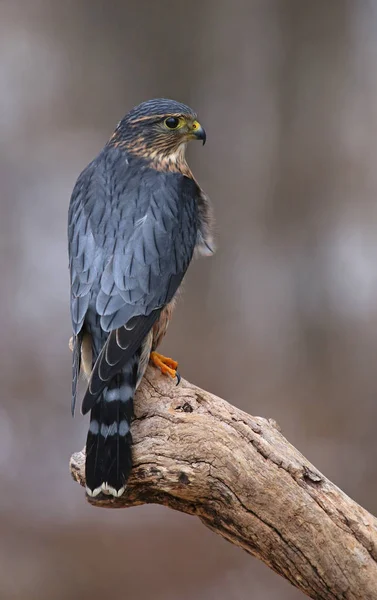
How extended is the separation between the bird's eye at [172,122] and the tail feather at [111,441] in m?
1.09

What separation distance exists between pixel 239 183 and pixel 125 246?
12.2ft

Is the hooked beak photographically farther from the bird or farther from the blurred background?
the blurred background

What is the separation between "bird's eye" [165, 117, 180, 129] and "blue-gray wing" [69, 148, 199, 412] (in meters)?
0.18

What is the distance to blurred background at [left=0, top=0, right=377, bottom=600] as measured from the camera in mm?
6320

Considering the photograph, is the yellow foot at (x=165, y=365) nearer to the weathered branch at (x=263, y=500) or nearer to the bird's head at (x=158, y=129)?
the weathered branch at (x=263, y=500)

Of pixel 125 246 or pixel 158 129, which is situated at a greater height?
pixel 158 129

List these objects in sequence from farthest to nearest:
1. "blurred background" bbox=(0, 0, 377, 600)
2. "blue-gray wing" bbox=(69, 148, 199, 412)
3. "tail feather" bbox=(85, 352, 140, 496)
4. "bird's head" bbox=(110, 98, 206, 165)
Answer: "blurred background" bbox=(0, 0, 377, 600) < "bird's head" bbox=(110, 98, 206, 165) < "blue-gray wing" bbox=(69, 148, 199, 412) < "tail feather" bbox=(85, 352, 140, 496)

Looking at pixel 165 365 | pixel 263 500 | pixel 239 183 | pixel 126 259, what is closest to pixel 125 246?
pixel 126 259

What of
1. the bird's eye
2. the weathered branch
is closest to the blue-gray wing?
the bird's eye

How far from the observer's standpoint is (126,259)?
9.57ft

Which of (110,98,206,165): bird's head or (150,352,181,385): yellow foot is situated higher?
(110,98,206,165): bird's head

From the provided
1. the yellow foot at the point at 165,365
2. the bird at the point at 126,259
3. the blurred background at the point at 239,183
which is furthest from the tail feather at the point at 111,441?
the blurred background at the point at 239,183

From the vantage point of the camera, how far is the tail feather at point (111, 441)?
2639mm

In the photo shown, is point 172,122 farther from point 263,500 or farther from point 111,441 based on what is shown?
point 263,500
